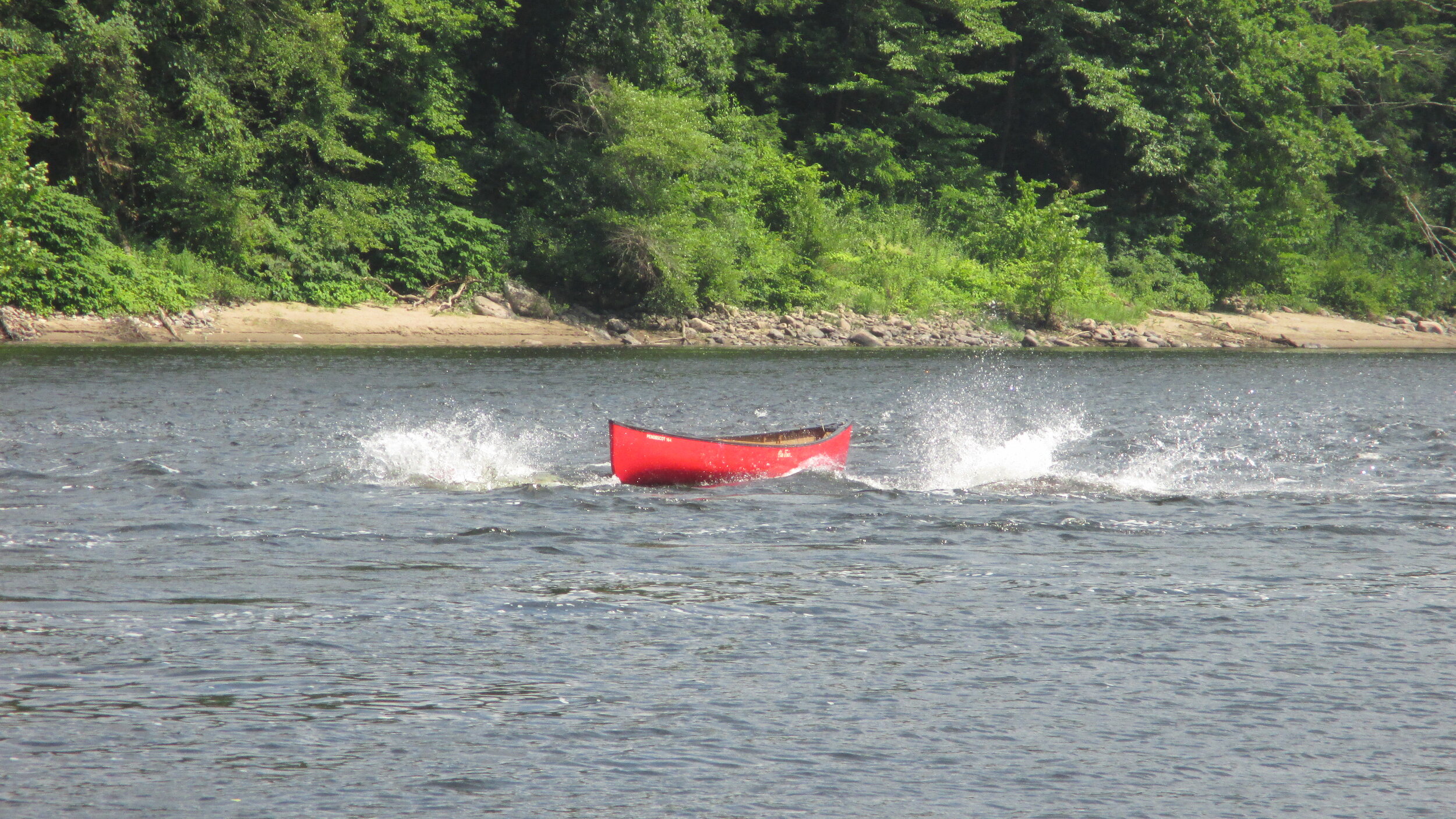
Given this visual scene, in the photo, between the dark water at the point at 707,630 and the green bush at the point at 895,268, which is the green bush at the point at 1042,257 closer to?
the green bush at the point at 895,268

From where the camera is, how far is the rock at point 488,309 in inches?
1593

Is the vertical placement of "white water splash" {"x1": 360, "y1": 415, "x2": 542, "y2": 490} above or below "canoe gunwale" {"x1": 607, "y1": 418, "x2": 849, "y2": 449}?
below

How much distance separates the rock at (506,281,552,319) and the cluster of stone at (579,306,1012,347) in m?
1.98

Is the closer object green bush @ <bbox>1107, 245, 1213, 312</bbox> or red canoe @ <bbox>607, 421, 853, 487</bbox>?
red canoe @ <bbox>607, 421, 853, 487</bbox>

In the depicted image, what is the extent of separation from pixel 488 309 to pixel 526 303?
4.39ft

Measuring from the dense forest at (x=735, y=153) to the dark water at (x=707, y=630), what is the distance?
16.7 metres

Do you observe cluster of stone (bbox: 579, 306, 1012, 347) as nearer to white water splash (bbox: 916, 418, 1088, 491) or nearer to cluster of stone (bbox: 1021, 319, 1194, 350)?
cluster of stone (bbox: 1021, 319, 1194, 350)

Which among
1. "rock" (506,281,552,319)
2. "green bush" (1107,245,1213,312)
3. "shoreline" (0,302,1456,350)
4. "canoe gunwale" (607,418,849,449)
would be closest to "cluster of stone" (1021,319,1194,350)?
"shoreline" (0,302,1456,350)

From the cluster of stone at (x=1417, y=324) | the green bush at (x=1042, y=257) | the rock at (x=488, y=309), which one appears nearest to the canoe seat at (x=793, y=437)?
the rock at (x=488, y=309)

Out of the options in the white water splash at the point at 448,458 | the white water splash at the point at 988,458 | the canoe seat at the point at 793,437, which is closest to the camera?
the white water splash at the point at 448,458

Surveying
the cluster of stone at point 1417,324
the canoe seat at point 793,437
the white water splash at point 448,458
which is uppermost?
the cluster of stone at point 1417,324

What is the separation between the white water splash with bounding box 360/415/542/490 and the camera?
15.6 meters

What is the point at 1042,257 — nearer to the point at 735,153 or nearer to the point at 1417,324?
the point at 735,153

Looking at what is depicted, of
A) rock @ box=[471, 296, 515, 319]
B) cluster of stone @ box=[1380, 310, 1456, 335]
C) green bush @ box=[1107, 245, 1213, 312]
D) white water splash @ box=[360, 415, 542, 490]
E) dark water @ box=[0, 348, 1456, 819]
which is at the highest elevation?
green bush @ box=[1107, 245, 1213, 312]
